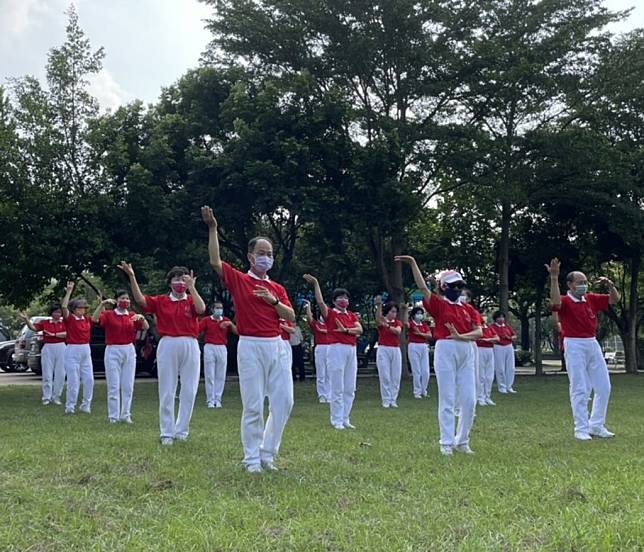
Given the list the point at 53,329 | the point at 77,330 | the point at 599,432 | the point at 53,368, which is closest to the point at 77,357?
the point at 77,330

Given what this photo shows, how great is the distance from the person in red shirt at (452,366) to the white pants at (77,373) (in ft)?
25.1

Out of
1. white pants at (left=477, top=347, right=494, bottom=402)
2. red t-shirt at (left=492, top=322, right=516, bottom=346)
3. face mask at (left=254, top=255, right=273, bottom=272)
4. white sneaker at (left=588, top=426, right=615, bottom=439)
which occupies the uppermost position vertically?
face mask at (left=254, top=255, right=273, bottom=272)

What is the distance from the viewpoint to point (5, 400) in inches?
647

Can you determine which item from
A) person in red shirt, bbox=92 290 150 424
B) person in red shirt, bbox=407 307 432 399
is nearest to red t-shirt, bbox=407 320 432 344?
person in red shirt, bbox=407 307 432 399

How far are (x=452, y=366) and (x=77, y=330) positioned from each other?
26.6 feet

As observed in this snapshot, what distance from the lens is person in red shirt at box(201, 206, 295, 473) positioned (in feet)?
23.8

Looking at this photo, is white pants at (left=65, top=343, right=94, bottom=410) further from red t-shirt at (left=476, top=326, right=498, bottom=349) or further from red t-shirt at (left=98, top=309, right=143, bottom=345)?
red t-shirt at (left=476, top=326, right=498, bottom=349)

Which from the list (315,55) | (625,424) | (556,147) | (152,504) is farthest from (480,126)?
(152,504)

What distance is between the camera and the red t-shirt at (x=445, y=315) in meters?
8.66

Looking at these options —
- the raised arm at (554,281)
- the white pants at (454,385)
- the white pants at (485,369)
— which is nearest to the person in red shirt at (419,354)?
the white pants at (485,369)

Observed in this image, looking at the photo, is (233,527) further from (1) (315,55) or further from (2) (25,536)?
(1) (315,55)

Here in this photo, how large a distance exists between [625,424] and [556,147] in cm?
1387

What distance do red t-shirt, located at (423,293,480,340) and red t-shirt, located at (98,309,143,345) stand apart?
5.48 metres

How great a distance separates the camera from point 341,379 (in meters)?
11.5
